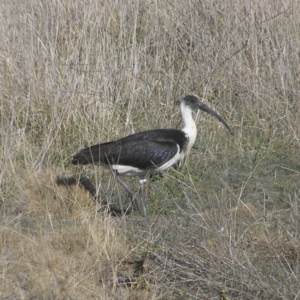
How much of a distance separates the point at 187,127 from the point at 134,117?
854mm

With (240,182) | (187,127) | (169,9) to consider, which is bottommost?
(240,182)

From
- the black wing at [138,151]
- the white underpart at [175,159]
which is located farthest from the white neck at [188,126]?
the black wing at [138,151]

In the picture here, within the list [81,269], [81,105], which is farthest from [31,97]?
[81,269]

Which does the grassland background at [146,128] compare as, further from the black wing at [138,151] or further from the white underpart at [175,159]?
the black wing at [138,151]

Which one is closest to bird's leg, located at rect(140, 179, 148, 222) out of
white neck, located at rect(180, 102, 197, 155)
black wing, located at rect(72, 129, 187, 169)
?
black wing, located at rect(72, 129, 187, 169)

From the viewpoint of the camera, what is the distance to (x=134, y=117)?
24.3 ft

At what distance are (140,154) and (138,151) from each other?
0.12 feet

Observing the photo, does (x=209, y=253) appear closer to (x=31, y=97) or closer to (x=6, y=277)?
(x=6, y=277)

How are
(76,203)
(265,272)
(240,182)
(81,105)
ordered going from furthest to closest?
(81,105)
(240,182)
(76,203)
(265,272)

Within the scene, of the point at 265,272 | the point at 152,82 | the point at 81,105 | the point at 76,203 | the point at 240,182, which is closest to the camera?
the point at 265,272

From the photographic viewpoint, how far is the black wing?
632cm

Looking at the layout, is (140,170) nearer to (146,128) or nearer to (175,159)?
(175,159)

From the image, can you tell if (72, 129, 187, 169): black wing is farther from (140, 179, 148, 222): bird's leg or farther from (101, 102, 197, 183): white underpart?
(140, 179, 148, 222): bird's leg

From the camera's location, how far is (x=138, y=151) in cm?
644
